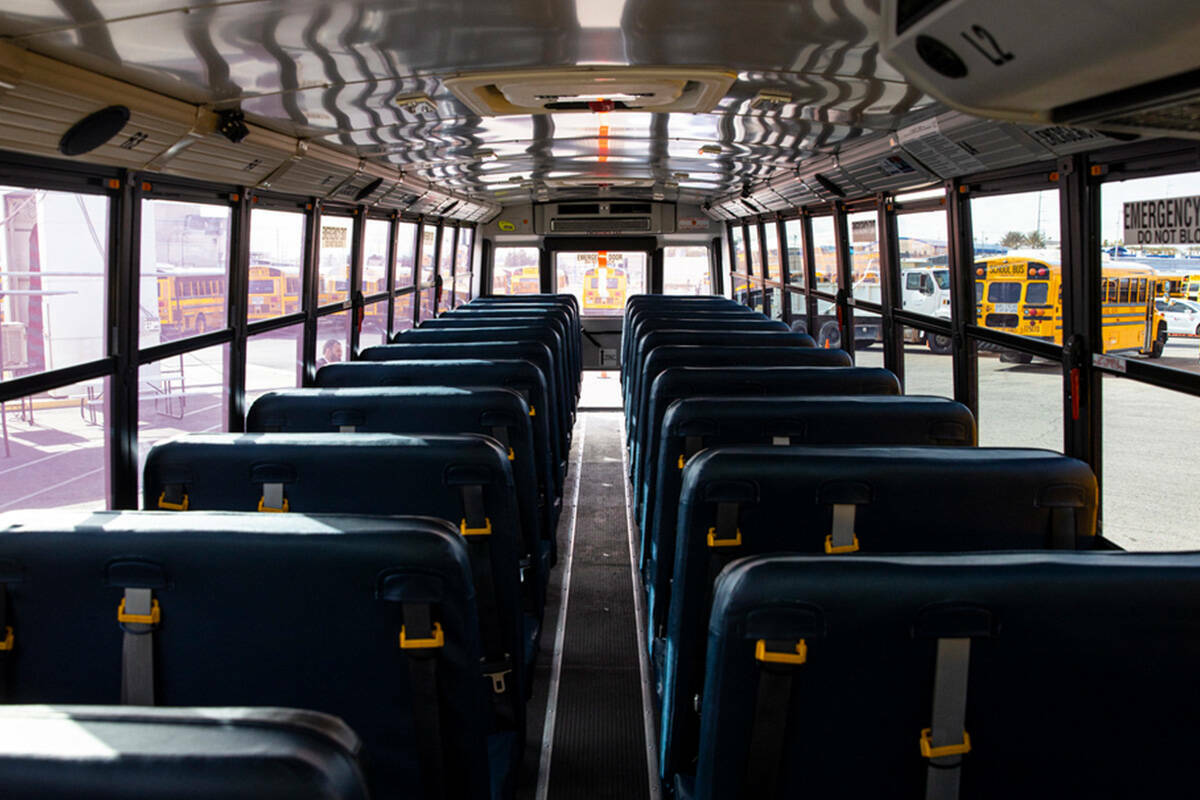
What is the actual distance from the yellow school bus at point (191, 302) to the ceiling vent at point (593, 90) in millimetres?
1796

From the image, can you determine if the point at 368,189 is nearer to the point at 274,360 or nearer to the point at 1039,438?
the point at 274,360

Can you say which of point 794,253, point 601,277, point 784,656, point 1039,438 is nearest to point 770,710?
point 784,656

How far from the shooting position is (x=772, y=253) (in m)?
10.6

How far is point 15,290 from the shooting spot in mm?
3416

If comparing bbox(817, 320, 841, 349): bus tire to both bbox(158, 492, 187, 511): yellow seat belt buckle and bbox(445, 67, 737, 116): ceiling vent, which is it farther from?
bbox(158, 492, 187, 511): yellow seat belt buckle

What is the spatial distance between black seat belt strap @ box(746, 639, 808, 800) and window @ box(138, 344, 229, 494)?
10.3 ft

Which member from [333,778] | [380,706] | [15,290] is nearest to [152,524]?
[380,706]

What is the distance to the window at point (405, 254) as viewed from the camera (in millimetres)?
9444

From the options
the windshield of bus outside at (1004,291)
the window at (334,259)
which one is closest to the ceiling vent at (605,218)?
the window at (334,259)

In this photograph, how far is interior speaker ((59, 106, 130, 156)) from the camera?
312 cm

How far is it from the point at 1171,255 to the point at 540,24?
94.4 inches

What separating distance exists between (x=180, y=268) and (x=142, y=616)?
3417 millimetres

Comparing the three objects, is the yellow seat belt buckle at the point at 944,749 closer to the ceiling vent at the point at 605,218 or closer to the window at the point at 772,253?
the window at the point at 772,253

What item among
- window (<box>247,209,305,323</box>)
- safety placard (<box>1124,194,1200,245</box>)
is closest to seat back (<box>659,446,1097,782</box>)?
safety placard (<box>1124,194,1200,245</box>)
